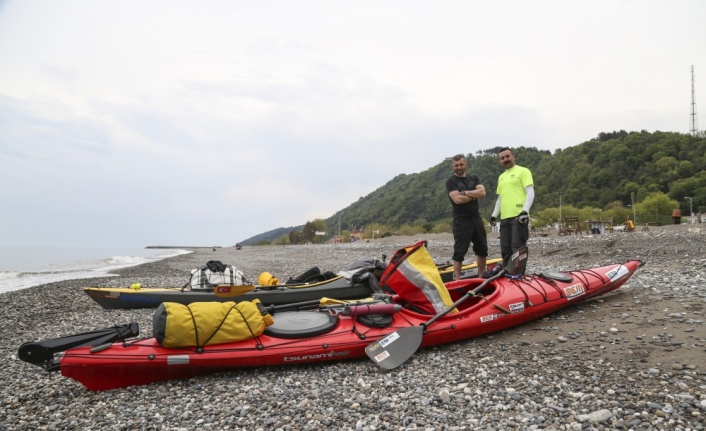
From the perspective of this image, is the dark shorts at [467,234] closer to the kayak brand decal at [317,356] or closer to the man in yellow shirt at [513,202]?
the man in yellow shirt at [513,202]

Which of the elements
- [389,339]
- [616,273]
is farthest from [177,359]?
[616,273]

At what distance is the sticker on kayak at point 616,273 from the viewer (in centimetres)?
608

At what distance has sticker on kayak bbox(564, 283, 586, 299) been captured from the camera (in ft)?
18.4

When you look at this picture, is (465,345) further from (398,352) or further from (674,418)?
(674,418)

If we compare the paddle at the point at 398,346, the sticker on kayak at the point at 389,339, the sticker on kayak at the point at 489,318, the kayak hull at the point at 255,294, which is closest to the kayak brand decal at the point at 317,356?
the paddle at the point at 398,346

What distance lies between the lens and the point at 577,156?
229 ft

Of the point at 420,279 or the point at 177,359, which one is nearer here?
the point at 177,359

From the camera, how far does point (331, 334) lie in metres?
4.57

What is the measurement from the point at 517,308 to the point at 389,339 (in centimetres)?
171

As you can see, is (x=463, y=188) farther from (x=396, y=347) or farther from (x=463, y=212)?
(x=396, y=347)

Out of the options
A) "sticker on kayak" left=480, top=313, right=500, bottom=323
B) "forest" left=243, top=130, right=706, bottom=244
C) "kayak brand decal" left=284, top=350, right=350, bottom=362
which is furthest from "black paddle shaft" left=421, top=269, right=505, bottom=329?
"forest" left=243, top=130, right=706, bottom=244

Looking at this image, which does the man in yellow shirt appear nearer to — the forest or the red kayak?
the red kayak

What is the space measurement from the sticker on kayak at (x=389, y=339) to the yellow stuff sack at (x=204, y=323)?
1226mm

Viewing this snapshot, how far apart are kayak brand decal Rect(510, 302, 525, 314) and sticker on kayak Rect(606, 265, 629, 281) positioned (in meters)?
1.71
